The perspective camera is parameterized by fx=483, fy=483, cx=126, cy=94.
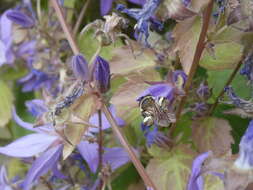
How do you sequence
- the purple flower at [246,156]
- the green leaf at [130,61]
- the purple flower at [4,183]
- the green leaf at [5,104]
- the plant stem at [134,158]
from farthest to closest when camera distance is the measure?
the green leaf at [5,104], the purple flower at [4,183], the green leaf at [130,61], the plant stem at [134,158], the purple flower at [246,156]

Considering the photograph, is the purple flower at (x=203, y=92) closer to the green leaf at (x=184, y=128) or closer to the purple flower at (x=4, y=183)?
the green leaf at (x=184, y=128)

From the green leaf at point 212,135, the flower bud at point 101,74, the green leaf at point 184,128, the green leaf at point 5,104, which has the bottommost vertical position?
the green leaf at point 5,104

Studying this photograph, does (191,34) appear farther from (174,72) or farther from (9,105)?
(9,105)

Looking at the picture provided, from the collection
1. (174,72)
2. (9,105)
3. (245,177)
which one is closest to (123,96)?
(174,72)

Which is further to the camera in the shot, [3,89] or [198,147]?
[3,89]

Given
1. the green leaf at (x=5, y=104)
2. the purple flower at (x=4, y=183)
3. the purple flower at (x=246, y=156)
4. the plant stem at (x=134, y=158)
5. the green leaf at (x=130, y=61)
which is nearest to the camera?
the purple flower at (x=246, y=156)

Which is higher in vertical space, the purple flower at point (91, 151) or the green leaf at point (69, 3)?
the green leaf at point (69, 3)

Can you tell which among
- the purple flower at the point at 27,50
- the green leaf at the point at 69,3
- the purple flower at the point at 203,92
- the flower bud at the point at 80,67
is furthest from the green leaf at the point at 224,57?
the purple flower at the point at 27,50
